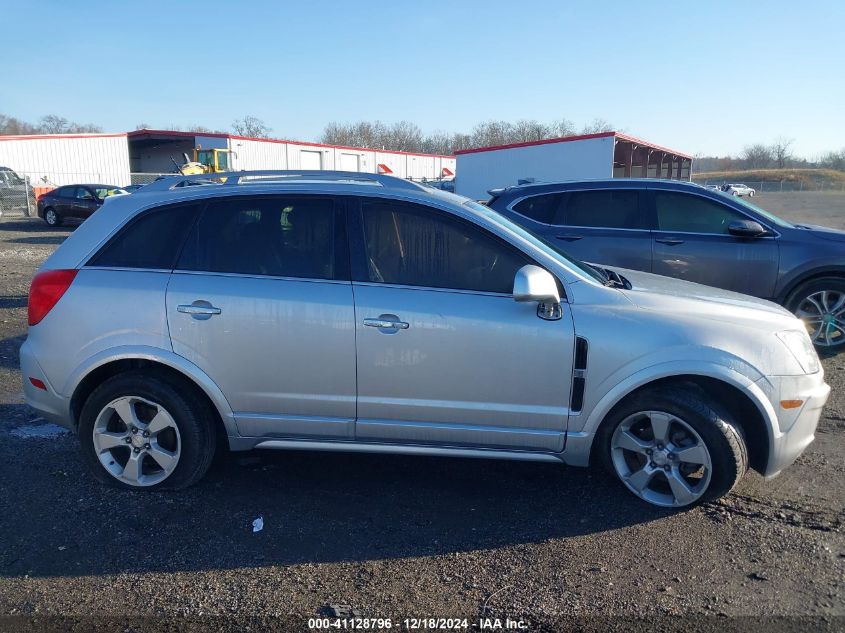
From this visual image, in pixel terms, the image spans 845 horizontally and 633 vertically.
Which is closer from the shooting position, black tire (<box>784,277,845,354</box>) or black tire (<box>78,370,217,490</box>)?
black tire (<box>78,370,217,490</box>)

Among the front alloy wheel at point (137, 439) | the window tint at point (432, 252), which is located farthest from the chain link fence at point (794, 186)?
the front alloy wheel at point (137, 439)

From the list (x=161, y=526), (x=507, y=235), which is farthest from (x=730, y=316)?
(x=161, y=526)

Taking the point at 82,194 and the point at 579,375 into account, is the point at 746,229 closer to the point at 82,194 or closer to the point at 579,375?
the point at 579,375

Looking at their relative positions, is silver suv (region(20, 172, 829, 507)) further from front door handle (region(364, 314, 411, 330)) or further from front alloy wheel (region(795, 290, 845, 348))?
front alloy wheel (region(795, 290, 845, 348))

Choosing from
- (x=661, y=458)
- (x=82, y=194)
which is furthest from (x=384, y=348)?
(x=82, y=194)

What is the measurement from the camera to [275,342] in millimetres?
3637

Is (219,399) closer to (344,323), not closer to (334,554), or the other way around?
(344,323)

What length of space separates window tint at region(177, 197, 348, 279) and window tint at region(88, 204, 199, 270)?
0.27 ft

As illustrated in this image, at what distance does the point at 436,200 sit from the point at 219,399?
1.74m

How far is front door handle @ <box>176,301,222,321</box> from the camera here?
12.0 feet

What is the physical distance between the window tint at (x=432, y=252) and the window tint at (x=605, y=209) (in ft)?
13.1

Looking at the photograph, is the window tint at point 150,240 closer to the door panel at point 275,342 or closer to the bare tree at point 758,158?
the door panel at point 275,342

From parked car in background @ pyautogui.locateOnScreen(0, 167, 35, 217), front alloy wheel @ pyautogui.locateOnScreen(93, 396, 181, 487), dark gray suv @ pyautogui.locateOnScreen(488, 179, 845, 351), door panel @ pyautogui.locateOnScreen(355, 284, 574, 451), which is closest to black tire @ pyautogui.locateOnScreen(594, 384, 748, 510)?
door panel @ pyautogui.locateOnScreen(355, 284, 574, 451)

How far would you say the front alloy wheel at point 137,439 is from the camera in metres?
3.77
